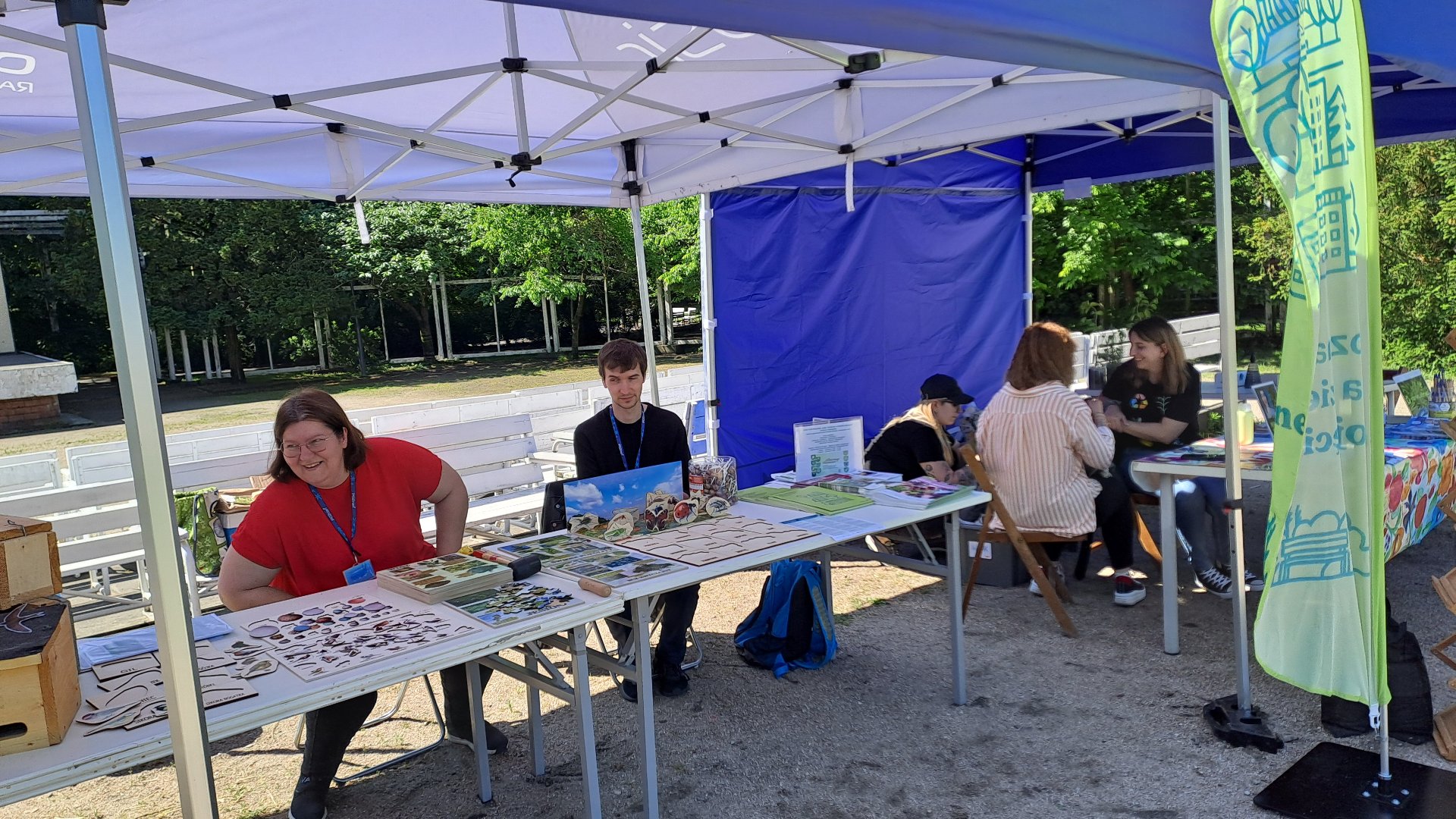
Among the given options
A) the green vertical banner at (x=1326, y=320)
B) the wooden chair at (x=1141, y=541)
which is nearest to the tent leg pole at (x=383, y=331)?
the wooden chair at (x=1141, y=541)

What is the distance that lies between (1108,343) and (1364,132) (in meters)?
11.1

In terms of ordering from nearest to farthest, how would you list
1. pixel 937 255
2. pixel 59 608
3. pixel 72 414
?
1. pixel 59 608
2. pixel 937 255
3. pixel 72 414

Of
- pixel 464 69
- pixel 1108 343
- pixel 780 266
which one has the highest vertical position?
pixel 464 69

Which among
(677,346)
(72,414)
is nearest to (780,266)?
(72,414)

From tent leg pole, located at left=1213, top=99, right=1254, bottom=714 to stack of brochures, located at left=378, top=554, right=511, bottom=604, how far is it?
89.9 inches

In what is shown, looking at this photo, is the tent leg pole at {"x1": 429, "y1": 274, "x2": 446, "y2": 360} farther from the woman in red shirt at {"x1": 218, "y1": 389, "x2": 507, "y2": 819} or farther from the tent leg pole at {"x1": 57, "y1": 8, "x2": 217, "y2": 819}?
the tent leg pole at {"x1": 57, "y1": 8, "x2": 217, "y2": 819}

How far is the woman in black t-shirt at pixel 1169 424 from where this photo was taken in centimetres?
456

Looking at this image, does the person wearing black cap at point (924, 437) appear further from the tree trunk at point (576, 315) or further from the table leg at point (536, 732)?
the tree trunk at point (576, 315)

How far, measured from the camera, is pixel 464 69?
3.64 meters

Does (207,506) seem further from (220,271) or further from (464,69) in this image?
(220,271)

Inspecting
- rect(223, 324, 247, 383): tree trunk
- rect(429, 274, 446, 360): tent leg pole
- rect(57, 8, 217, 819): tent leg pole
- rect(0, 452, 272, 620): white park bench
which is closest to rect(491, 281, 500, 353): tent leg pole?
rect(429, 274, 446, 360): tent leg pole

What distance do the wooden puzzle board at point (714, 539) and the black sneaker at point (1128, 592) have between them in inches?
84.4

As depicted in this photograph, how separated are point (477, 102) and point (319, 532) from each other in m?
2.45

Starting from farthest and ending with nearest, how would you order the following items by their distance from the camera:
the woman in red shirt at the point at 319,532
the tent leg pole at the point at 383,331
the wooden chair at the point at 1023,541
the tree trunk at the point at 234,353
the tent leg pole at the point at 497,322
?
the tent leg pole at the point at 497,322
the tent leg pole at the point at 383,331
the tree trunk at the point at 234,353
the wooden chair at the point at 1023,541
the woman in red shirt at the point at 319,532
